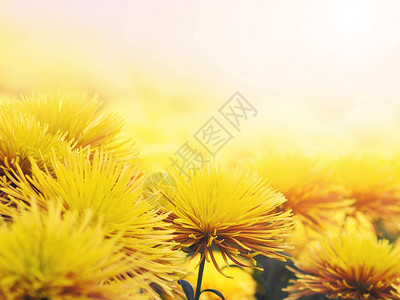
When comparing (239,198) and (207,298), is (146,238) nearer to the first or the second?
(239,198)

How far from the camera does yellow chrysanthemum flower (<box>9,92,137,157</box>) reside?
10.9 inches

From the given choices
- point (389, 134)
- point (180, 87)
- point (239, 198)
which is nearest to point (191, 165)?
point (239, 198)

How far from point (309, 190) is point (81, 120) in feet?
0.64

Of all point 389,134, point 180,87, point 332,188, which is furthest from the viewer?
point 180,87

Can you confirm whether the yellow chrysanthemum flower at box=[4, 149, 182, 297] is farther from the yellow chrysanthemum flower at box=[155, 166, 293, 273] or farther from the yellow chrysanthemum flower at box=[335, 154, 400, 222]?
the yellow chrysanthemum flower at box=[335, 154, 400, 222]

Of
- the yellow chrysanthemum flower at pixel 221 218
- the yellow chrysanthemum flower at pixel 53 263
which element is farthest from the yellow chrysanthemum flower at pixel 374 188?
the yellow chrysanthemum flower at pixel 53 263

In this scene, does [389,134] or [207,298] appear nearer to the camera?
[207,298]

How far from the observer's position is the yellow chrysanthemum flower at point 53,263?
5.9 inches

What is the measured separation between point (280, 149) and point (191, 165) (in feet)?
0.67

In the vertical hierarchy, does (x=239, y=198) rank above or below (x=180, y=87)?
below

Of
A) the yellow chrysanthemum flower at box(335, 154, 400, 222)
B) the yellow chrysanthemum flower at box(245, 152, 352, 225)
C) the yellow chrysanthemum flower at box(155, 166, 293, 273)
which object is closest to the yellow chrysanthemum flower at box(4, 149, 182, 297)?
the yellow chrysanthemum flower at box(155, 166, 293, 273)

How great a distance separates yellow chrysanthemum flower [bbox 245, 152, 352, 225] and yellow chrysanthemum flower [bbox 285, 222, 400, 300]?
0.03m

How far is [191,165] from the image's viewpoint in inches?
10.6

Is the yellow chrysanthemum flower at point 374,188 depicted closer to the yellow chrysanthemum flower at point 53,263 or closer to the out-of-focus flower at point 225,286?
the out-of-focus flower at point 225,286
